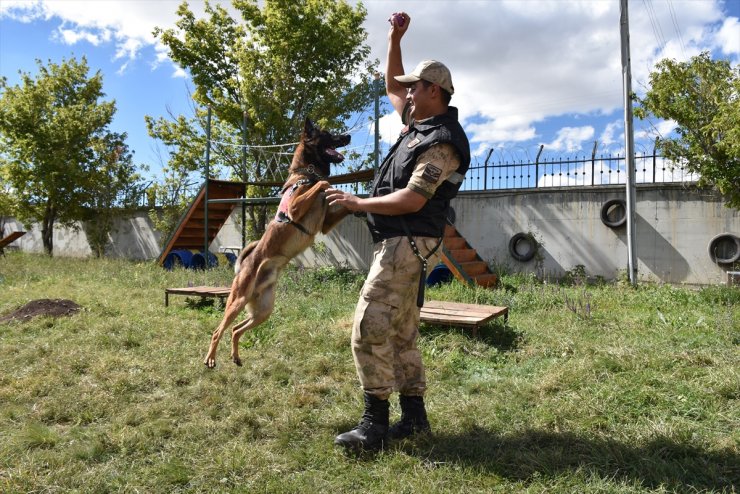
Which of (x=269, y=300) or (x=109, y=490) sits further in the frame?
(x=269, y=300)

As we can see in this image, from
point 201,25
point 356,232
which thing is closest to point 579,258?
point 356,232

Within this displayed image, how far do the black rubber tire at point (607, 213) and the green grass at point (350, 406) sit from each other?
12.0ft

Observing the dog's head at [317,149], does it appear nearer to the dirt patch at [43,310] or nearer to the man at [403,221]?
the man at [403,221]

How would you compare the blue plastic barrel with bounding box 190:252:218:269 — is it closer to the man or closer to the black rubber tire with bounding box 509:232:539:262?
the black rubber tire with bounding box 509:232:539:262

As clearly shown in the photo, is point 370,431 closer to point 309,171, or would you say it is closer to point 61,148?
point 309,171

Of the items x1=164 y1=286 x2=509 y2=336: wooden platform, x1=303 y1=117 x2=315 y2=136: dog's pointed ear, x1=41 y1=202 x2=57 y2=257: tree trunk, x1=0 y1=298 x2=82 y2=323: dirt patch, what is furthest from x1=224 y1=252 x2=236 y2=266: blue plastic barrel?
x1=303 y1=117 x2=315 y2=136: dog's pointed ear

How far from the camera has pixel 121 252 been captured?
1880cm

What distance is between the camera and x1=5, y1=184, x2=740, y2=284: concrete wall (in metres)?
9.62

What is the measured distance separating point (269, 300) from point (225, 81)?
12.1m

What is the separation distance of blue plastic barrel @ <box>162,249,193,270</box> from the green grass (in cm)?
597

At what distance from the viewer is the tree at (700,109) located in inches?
329

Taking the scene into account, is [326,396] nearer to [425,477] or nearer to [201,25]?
[425,477]

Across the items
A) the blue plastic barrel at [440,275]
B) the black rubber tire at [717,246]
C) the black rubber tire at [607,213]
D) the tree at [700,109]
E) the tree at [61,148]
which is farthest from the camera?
the tree at [61,148]

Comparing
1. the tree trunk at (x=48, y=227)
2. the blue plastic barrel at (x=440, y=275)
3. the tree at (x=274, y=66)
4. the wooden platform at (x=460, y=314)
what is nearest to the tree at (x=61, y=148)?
the tree trunk at (x=48, y=227)
